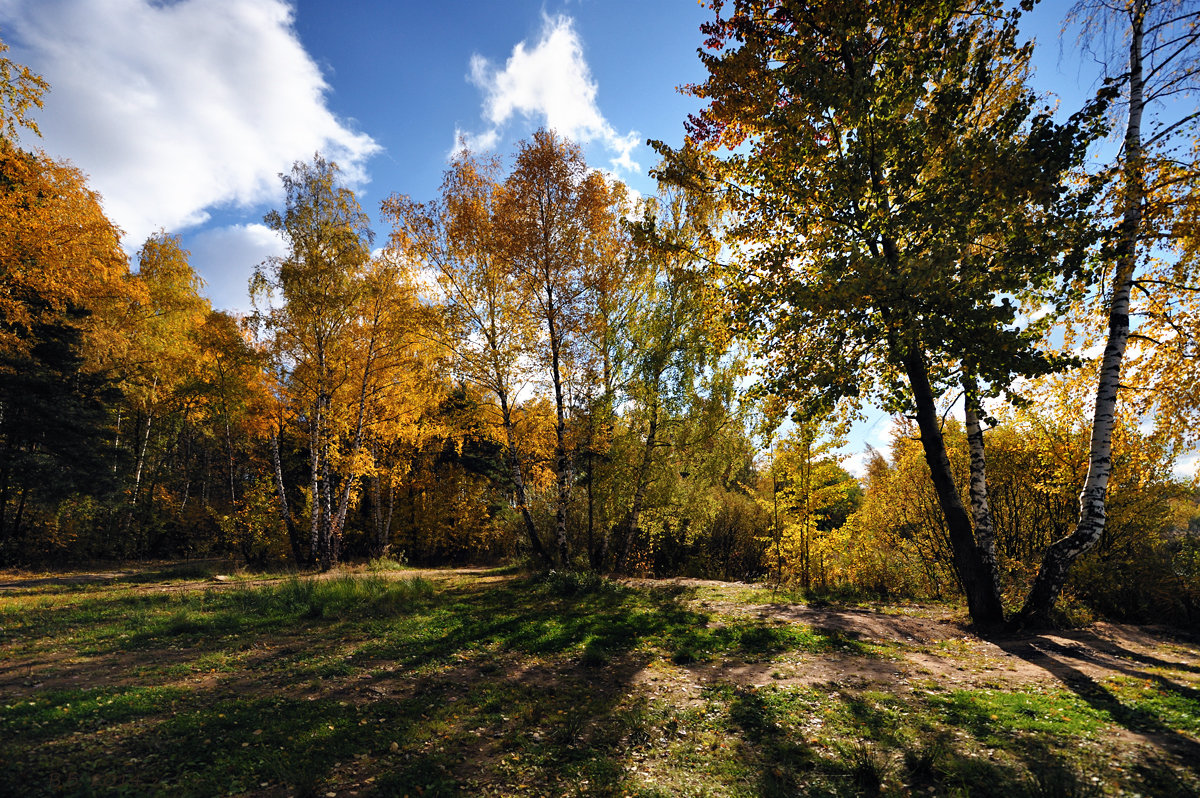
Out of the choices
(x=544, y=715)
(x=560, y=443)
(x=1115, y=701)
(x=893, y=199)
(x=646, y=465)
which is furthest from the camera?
(x=646, y=465)

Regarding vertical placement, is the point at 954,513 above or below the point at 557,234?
below

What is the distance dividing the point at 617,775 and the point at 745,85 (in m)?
10.2

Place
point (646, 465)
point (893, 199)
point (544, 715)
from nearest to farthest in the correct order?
point (544, 715) → point (893, 199) → point (646, 465)

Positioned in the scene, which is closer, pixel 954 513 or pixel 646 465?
pixel 954 513

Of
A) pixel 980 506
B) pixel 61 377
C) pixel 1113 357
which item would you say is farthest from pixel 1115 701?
pixel 61 377

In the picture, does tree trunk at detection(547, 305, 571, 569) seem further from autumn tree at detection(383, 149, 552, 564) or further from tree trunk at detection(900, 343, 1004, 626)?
tree trunk at detection(900, 343, 1004, 626)

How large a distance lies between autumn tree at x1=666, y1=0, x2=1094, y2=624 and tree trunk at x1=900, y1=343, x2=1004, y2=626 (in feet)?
0.11

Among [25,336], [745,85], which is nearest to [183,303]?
[25,336]

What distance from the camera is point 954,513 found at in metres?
8.56

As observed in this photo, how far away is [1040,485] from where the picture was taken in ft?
36.4

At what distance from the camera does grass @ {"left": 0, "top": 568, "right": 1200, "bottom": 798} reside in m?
3.96

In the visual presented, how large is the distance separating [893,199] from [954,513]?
565cm

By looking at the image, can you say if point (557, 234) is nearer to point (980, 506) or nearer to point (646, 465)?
point (646, 465)

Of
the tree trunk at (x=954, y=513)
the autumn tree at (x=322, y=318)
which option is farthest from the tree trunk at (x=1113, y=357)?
the autumn tree at (x=322, y=318)
